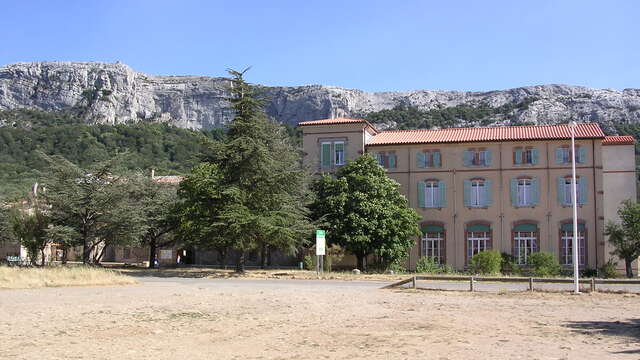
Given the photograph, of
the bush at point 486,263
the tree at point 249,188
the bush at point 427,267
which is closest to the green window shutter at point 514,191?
the bush at point 486,263

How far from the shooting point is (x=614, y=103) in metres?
125

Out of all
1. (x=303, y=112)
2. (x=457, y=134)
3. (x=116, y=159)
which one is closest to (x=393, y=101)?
(x=303, y=112)

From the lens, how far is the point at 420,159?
2023 inches

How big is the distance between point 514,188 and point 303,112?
104m

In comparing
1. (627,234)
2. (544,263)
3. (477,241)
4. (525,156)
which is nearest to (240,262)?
(477,241)

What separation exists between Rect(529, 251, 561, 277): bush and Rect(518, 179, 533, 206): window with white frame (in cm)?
557

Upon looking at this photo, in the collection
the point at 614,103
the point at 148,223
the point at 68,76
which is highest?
the point at 68,76

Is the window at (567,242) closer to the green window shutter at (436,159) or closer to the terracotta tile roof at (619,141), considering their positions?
the terracotta tile roof at (619,141)

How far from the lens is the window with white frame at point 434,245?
49.8m

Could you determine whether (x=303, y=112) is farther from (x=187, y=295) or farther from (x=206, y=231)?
(x=187, y=295)

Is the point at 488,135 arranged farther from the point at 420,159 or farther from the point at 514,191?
the point at 420,159

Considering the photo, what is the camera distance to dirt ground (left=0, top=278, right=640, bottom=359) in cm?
1198

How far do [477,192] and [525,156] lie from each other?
4315mm

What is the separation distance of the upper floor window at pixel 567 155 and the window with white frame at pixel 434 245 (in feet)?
33.0
